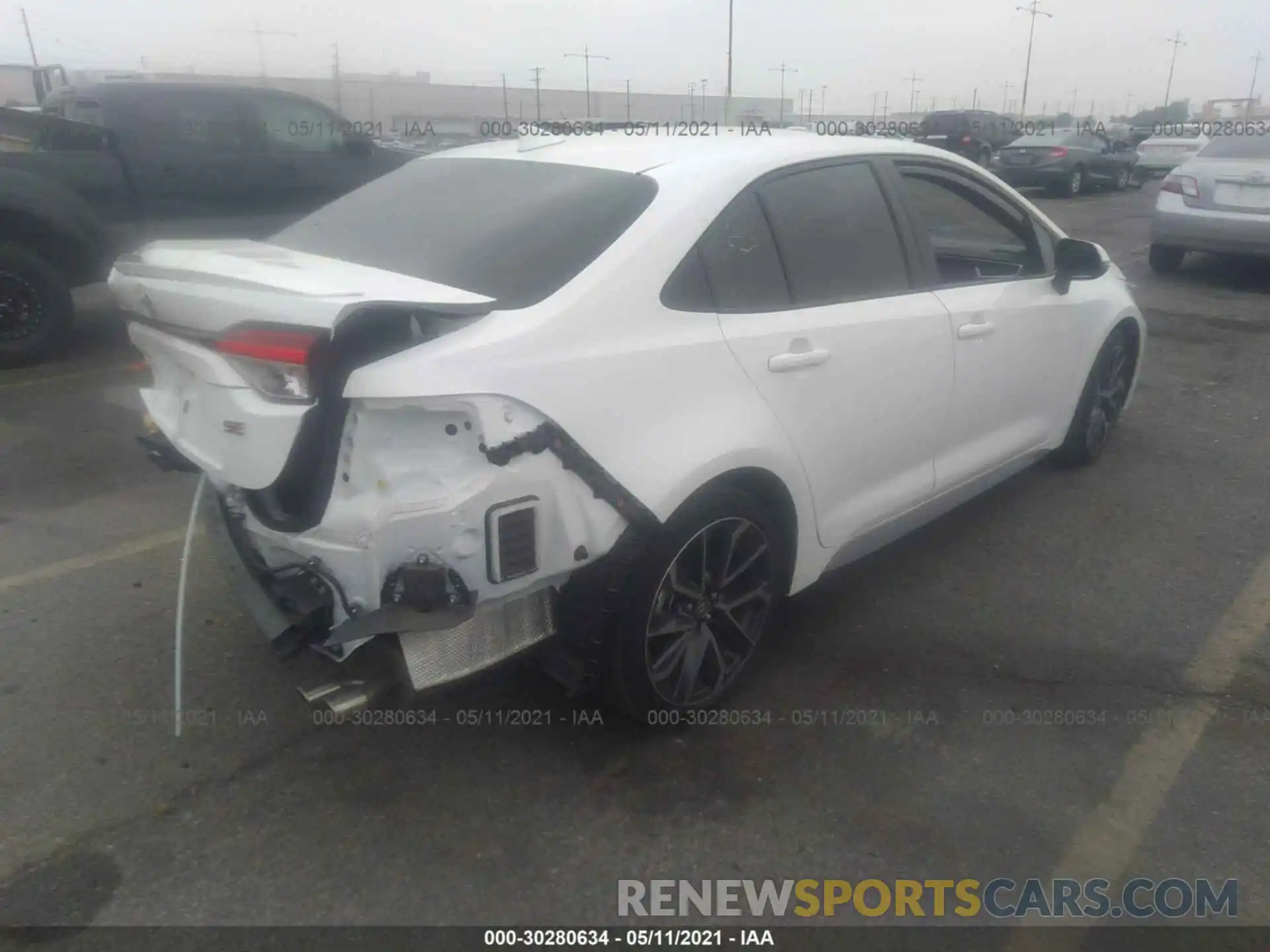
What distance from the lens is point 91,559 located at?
4016mm

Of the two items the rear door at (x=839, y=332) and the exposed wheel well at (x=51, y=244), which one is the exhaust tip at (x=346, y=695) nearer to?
the rear door at (x=839, y=332)

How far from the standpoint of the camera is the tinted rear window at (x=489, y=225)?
263 cm

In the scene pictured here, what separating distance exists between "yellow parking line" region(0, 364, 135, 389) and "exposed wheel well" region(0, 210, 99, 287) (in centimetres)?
75

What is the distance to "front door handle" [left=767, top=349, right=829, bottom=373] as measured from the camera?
288 centimetres

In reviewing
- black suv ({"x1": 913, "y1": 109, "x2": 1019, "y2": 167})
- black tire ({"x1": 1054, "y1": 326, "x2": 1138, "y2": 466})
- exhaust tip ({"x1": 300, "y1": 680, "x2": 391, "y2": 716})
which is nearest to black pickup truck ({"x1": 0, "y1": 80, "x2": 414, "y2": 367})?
exhaust tip ({"x1": 300, "y1": 680, "x2": 391, "y2": 716})

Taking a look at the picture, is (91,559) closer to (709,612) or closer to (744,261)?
(709,612)

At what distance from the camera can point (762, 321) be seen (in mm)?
2902

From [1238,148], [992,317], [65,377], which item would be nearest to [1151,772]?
[992,317]

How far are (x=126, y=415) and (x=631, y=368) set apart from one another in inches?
174

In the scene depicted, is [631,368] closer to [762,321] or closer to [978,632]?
[762,321]

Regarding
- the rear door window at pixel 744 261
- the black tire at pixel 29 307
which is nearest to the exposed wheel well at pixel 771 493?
the rear door window at pixel 744 261

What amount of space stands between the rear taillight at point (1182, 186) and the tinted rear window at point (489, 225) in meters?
8.94

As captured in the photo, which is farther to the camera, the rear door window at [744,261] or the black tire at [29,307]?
the black tire at [29,307]

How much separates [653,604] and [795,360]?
0.84 m
